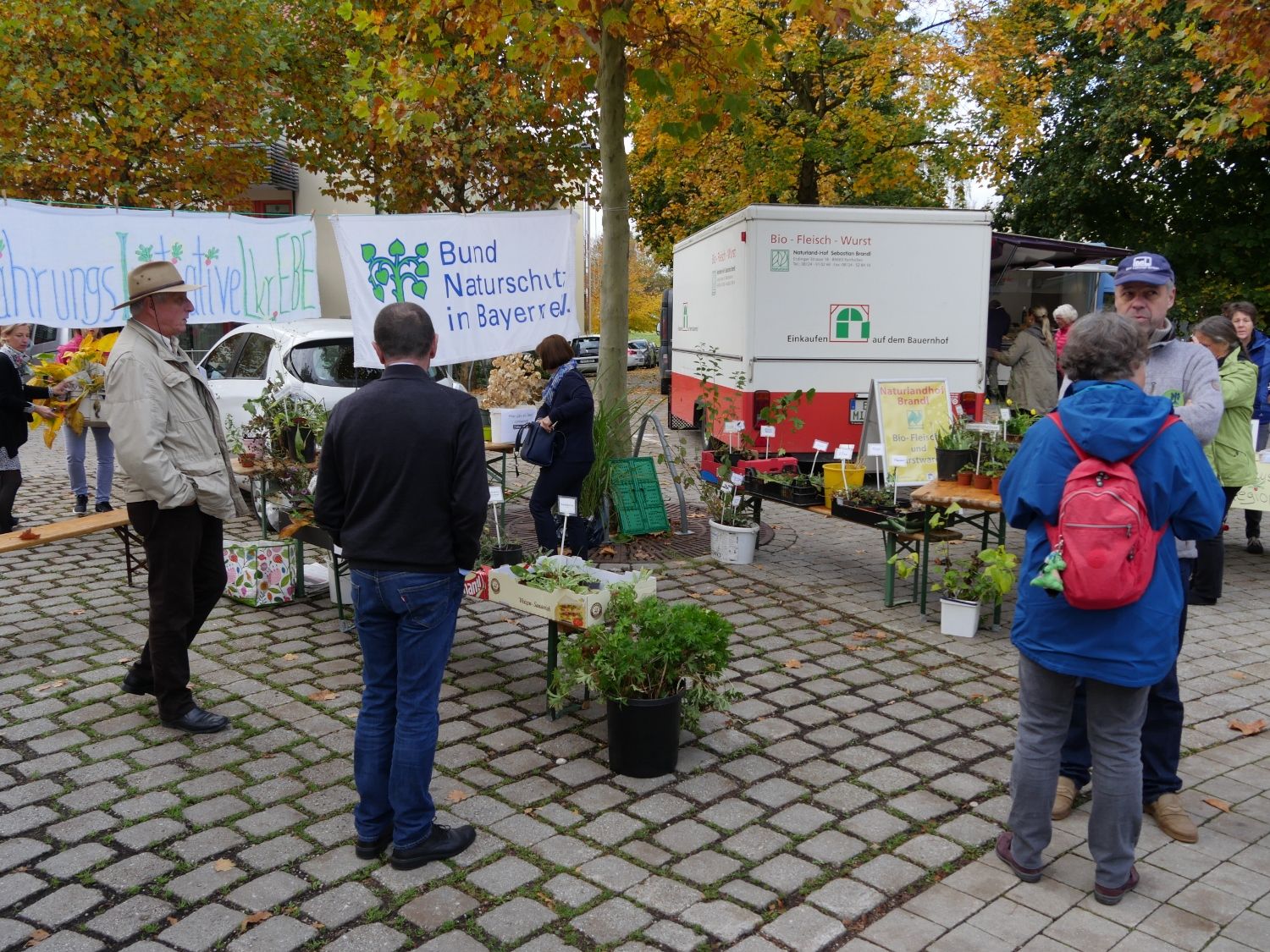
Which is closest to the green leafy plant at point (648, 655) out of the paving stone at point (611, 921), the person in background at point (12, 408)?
the paving stone at point (611, 921)

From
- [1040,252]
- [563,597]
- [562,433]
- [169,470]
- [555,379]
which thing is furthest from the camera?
[1040,252]

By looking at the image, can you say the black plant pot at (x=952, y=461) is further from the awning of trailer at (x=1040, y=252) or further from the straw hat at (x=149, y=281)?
the awning of trailer at (x=1040, y=252)

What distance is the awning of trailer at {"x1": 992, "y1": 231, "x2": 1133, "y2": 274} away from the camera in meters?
15.4

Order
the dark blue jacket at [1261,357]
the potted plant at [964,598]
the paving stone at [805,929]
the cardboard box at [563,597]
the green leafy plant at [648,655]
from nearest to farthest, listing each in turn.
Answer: the paving stone at [805,929], the green leafy plant at [648,655], the cardboard box at [563,597], the potted plant at [964,598], the dark blue jacket at [1261,357]

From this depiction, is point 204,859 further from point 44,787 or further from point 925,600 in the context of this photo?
point 925,600

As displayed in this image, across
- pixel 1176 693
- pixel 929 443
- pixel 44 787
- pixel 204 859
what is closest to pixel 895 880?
pixel 1176 693

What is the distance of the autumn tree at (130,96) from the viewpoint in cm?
1139

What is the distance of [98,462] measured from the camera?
350 inches

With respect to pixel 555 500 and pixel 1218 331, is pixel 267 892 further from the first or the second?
pixel 1218 331

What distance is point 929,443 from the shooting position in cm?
853

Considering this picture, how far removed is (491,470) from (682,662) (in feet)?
15.8

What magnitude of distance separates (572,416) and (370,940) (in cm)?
437

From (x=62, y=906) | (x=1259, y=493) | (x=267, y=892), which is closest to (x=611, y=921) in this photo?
(x=267, y=892)

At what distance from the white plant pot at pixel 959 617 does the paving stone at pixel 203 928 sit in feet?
13.9
